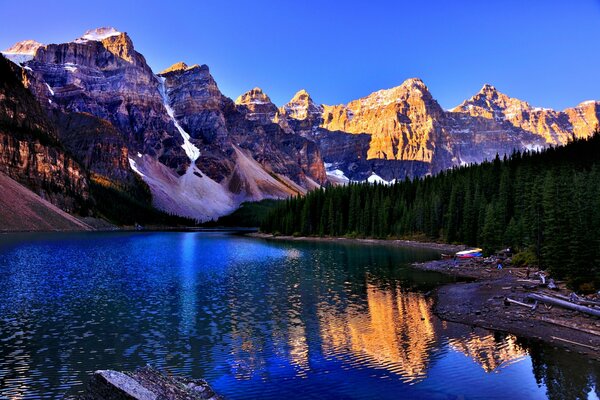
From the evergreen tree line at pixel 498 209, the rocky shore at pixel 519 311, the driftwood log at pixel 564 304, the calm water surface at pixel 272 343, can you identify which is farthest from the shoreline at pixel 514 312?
the evergreen tree line at pixel 498 209

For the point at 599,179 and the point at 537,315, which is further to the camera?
the point at 599,179

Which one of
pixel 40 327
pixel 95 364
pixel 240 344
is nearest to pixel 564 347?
pixel 240 344

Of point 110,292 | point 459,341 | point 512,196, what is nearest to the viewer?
point 459,341

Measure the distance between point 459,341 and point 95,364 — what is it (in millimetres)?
22654

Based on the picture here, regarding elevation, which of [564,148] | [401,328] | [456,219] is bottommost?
[401,328]

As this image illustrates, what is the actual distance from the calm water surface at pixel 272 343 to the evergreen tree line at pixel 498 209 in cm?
1657

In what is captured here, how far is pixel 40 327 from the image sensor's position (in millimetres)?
32344

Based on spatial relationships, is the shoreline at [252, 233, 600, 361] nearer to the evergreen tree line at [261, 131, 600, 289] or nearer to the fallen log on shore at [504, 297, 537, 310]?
the fallen log on shore at [504, 297, 537, 310]

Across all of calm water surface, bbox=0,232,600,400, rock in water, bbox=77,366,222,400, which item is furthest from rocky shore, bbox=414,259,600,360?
rock in water, bbox=77,366,222,400

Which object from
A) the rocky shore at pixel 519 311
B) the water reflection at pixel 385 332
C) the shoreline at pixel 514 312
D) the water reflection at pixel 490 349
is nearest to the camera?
the water reflection at pixel 490 349

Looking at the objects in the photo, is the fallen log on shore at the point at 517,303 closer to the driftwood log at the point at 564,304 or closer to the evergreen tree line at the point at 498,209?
the driftwood log at the point at 564,304

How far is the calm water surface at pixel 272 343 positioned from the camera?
22031mm

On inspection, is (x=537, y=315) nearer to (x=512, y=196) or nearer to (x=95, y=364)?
(x=95, y=364)

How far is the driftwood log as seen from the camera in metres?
32.7
